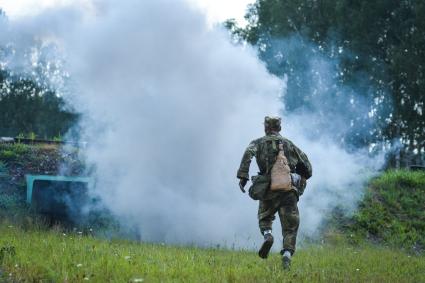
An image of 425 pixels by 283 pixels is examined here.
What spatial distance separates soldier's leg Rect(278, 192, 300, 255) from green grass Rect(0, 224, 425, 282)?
287 millimetres

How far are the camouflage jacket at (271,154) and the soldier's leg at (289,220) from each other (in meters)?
0.37

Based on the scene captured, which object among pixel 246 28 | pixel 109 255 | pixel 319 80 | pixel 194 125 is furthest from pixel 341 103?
pixel 109 255

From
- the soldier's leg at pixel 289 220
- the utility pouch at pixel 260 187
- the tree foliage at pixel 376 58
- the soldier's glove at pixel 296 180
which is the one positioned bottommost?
the soldier's leg at pixel 289 220

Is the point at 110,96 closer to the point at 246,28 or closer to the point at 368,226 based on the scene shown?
the point at 368,226

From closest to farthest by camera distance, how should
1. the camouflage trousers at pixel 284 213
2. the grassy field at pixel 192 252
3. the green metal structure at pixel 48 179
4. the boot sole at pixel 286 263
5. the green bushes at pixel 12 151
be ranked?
the grassy field at pixel 192 252
the boot sole at pixel 286 263
the camouflage trousers at pixel 284 213
the green metal structure at pixel 48 179
the green bushes at pixel 12 151

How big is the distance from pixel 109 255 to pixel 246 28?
2735 cm

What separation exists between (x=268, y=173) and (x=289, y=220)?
60cm

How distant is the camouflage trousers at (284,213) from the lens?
23.1 feet

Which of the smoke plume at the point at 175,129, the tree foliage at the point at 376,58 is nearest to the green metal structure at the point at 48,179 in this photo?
the smoke plume at the point at 175,129

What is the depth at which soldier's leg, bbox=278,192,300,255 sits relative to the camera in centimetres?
691

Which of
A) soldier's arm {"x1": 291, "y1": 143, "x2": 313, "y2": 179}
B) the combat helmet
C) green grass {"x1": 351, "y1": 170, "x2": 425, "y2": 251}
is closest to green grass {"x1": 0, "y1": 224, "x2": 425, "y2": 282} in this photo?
soldier's arm {"x1": 291, "y1": 143, "x2": 313, "y2": 179}

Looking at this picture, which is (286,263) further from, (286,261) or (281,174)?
(281,174)

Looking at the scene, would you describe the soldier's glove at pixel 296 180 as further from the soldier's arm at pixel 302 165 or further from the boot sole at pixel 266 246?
the boot sole at pixel 266 246

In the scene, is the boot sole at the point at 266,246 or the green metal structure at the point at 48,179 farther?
the green metal structure at the point at 48,179
